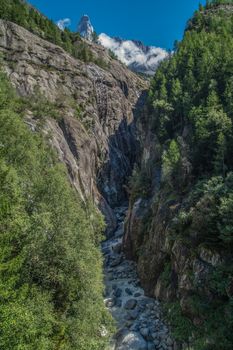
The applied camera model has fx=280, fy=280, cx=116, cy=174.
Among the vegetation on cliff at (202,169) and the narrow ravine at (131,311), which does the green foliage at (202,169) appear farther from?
the narrow ravine at (131,311)

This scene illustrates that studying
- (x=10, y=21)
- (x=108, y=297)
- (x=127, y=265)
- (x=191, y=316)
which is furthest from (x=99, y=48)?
(x=191, y=316)

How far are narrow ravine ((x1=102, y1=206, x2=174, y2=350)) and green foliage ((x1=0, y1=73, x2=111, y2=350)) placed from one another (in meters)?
4.69

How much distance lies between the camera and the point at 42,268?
23.4 metres

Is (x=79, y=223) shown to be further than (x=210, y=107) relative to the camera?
No

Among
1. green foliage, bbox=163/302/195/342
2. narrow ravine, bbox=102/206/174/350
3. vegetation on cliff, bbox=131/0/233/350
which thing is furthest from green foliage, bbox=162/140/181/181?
green foliage, bbox=163/302/195/342

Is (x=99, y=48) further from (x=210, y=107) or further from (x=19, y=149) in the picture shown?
(x=19, y=149)

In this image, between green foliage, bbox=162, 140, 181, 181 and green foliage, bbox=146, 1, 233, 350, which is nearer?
green foliage, bbox=146, 1, 233, 350

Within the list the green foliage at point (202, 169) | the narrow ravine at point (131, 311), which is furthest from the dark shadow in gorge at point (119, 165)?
the narrow ravine at point (131, 311)

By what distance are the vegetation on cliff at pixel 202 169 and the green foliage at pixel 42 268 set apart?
9539 millimetres

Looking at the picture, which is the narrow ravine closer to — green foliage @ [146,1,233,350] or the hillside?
the hillside

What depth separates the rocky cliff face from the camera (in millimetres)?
63875

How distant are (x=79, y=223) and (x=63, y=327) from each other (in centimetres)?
1060

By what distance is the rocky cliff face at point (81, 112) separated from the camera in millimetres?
63875

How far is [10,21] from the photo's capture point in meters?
80.4
